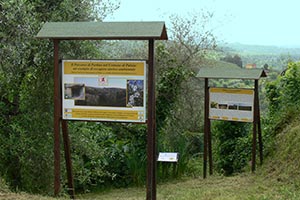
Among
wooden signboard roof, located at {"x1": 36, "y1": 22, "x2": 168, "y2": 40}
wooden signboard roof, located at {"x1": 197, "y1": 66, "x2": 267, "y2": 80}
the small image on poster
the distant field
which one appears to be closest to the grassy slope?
the distant field

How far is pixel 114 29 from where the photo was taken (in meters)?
6.32

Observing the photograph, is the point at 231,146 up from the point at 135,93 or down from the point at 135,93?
down

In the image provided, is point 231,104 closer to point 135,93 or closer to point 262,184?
point 262,184

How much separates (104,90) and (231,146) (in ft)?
17.2

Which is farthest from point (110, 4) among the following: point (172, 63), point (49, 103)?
point (172, 63)

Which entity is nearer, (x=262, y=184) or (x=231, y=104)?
(x=262, y=184)

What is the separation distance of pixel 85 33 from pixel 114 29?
37cm

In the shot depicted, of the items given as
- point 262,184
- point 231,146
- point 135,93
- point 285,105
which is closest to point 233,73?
point 285,105

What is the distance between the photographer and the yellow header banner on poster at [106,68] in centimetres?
629

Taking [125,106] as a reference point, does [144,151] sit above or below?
below

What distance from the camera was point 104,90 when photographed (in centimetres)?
644

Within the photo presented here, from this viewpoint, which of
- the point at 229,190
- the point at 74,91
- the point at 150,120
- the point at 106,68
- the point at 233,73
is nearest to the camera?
the point at 150,120

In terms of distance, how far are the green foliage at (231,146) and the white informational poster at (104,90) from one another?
16.0ft

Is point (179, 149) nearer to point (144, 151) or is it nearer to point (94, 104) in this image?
point (144, 151)
